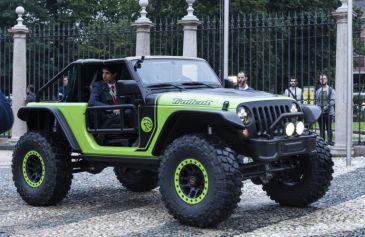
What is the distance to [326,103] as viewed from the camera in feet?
48.9

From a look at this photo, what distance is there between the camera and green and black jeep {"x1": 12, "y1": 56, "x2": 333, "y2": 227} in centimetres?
675

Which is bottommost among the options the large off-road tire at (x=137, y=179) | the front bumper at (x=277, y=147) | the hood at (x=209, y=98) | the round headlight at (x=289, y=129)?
the large off-road tire at (x=137, y=179)

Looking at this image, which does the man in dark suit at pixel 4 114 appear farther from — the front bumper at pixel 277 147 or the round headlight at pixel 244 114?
the front bumper at pixel 277 147

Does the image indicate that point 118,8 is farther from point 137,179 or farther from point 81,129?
point 81,129

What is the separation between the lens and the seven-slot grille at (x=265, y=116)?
696cm

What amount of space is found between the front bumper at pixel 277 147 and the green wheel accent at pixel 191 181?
562 mm

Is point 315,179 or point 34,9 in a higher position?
point 34,9

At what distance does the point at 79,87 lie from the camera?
855 cm

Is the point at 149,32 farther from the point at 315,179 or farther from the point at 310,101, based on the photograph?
the point at 315,179

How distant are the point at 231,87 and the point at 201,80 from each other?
1.24 feet

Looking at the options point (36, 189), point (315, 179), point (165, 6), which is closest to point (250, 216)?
point (315, 179)

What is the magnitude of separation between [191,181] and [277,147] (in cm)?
94

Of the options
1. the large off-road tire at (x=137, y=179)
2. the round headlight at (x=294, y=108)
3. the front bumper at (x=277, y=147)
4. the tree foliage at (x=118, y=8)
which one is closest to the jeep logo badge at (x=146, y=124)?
the front bumper at (x=277, y=147)

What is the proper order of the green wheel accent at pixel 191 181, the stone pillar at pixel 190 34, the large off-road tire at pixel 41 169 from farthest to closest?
the stone pillar at pixel 190 34, the large off-road tire at pixel 41 169, the green wheel accent at pixel 191 181
